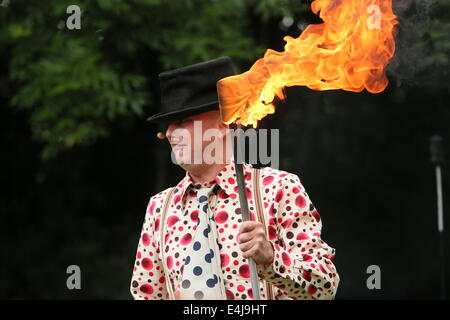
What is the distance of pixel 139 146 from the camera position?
8883 millimetres

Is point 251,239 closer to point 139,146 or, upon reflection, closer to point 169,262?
point 169,262

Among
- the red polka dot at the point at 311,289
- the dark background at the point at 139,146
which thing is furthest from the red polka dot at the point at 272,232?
the dark background at the point at 139,146

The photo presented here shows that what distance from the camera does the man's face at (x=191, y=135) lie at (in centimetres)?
277

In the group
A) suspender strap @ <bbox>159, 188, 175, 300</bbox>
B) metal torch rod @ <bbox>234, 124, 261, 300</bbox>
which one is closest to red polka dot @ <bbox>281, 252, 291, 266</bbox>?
metal torch rod @ <bbox>234, 124, 261, 300</bbox>

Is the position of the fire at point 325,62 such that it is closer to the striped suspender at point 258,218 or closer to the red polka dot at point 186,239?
the striped suspender at point 258,218

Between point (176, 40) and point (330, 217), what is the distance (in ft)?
11.3

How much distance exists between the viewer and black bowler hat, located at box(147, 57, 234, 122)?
277 cm

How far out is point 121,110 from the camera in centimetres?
642

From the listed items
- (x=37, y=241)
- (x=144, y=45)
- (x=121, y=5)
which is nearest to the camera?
(x=121, y=5)

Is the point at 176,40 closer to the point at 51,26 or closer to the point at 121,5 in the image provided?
the point at 121,5

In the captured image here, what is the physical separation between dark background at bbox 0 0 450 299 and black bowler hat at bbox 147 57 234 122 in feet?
11.4

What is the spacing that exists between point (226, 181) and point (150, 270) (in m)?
0.43

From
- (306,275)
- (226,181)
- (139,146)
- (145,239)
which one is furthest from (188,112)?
(139,146)

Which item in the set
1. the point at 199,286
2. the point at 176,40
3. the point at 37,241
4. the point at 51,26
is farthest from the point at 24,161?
the point at 199,286
